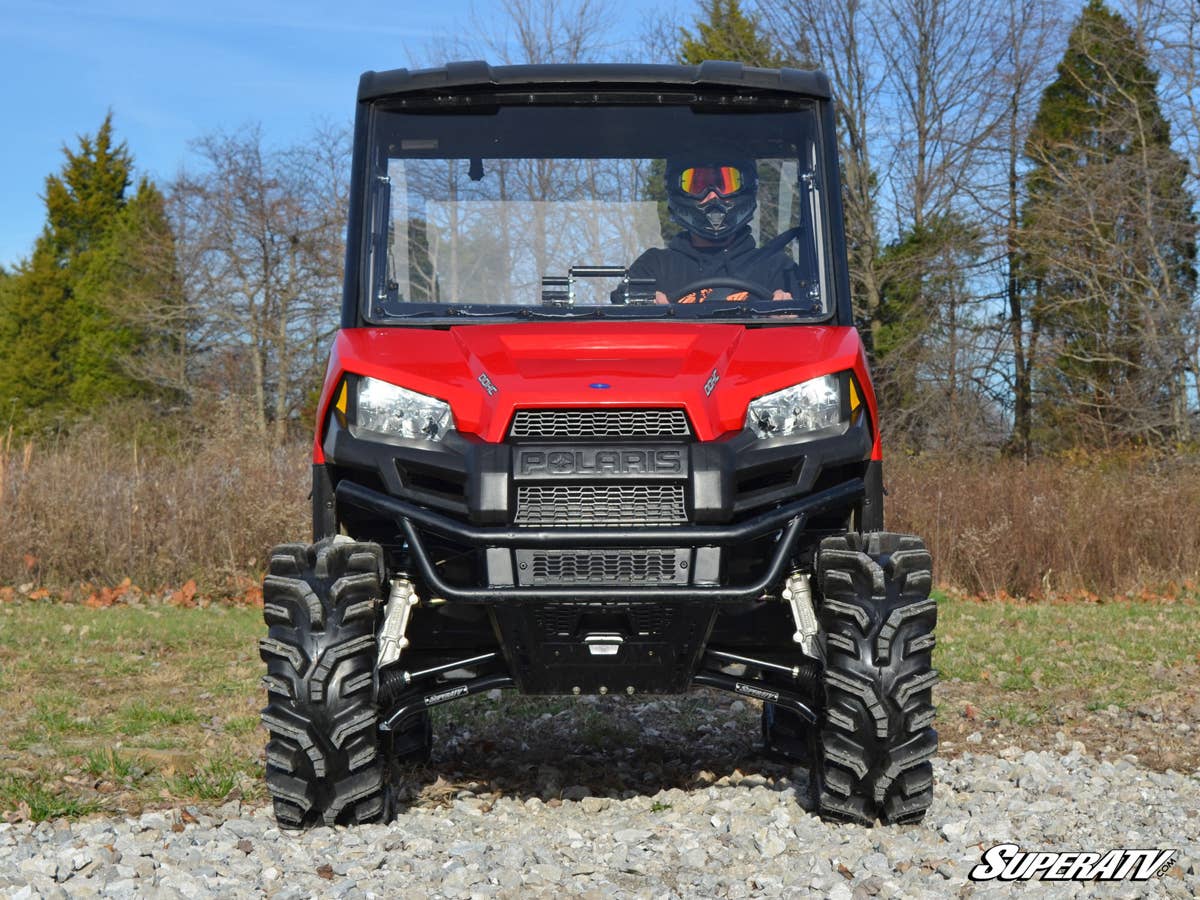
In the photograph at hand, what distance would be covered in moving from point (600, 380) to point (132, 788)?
278 centimetres

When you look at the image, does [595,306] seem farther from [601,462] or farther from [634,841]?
[634,841]

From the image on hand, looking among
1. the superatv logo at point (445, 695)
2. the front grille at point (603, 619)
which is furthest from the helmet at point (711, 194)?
the superatv logo at point (445, 695)

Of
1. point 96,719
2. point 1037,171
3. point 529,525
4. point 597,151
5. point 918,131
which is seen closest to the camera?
point 529,525

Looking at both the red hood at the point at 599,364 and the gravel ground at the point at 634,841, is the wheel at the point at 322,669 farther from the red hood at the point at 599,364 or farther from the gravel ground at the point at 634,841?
the red hood at the point at 599,364

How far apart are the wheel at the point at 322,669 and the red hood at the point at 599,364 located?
60cm

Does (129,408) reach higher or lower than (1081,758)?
higher

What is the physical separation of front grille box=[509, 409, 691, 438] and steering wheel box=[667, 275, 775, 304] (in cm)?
89

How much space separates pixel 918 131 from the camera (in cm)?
2945

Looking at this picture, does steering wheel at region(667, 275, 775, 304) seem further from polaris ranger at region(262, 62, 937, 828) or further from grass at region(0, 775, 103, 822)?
grass at region(0, 775, 103, 822)

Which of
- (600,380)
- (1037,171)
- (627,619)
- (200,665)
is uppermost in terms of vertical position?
(1037,171)

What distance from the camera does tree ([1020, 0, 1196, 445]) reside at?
23.7m

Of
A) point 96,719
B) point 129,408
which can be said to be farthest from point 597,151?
point 129,408

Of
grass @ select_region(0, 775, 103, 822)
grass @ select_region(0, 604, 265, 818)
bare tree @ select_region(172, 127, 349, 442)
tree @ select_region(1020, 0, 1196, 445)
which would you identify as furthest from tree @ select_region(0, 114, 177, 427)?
grass @ select_region(0, 775, 103, 822)

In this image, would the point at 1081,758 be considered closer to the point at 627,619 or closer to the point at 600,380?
the point at 627,619
